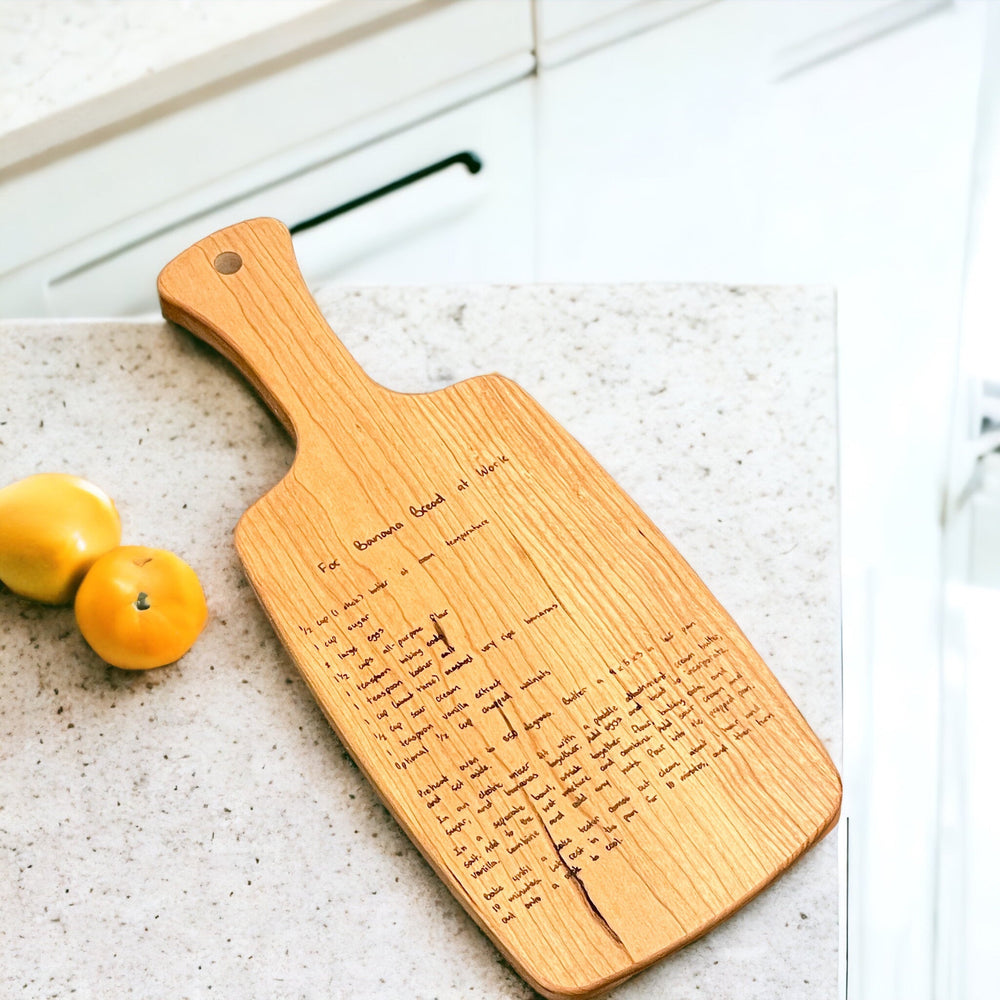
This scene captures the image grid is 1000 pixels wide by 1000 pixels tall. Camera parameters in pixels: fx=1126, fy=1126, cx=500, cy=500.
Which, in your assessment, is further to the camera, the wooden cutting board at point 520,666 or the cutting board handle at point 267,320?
the cutting board handle at point 267,320

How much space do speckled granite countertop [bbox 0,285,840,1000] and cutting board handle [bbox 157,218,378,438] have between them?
0.03m

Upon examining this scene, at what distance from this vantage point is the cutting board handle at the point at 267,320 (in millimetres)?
774

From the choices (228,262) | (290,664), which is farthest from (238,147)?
(290,664)

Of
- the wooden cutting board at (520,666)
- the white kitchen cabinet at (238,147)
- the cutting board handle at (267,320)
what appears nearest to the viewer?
the wooden cutting board at (520,666)

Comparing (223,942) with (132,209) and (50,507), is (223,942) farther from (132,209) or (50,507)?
(132,209)

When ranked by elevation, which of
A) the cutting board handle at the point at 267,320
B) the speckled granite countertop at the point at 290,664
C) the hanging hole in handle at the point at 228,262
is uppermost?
the hanging hole in handle at the point at 228,262

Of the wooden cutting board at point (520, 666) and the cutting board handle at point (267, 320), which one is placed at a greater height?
the cutting board handle at point (267, 320)

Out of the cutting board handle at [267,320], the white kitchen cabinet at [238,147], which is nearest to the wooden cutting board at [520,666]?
the cutting board handle at [267,320]

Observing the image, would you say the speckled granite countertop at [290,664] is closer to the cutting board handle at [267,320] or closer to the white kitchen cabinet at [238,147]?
the cutting board handle at [267,320]

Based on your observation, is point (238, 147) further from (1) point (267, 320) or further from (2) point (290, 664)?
(2) point (290, 664)

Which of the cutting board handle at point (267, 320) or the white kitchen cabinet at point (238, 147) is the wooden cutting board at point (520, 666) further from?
the white kitchen cabinet at point (238, 147)

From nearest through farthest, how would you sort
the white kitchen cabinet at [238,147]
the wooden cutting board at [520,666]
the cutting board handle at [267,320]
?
the wooden cutting board at [520,666]
the cutting board handle at [267,320]
the white kitchen cabinet at [238,147]

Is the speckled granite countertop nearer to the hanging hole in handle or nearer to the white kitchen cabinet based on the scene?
the hanging hole in handle

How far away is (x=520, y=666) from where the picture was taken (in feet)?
2.26
